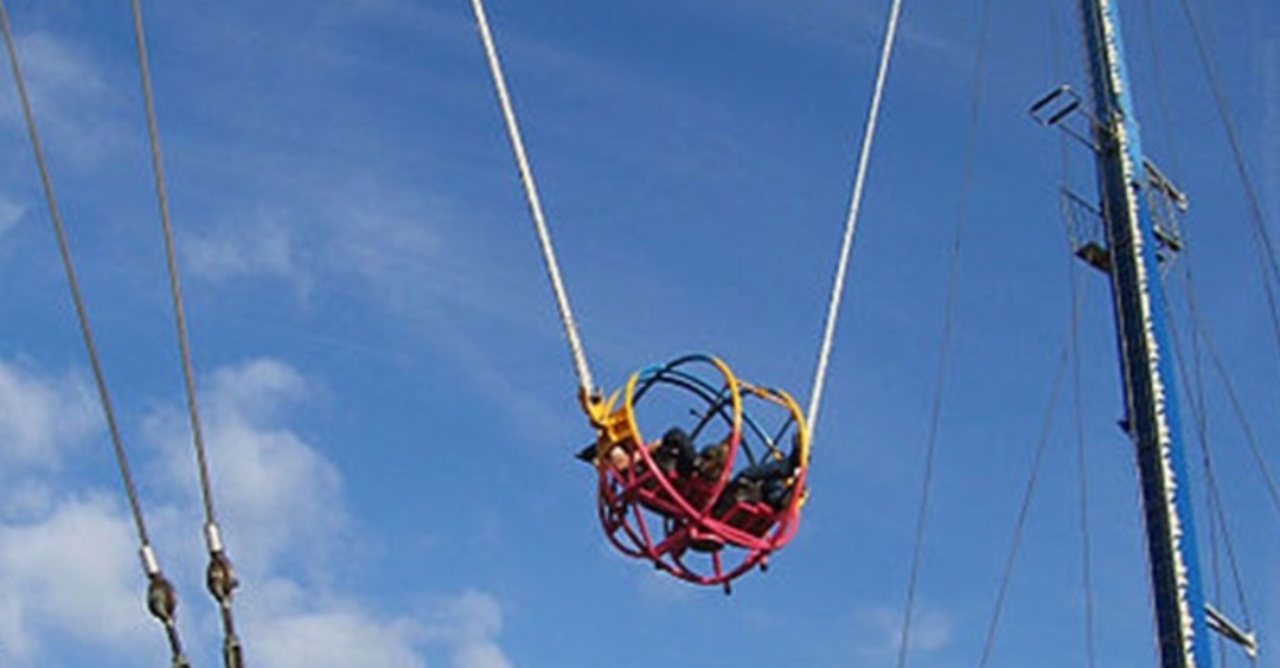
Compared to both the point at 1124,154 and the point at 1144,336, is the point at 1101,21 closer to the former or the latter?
the point at 1124,154

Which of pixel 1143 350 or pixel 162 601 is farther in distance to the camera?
pixel 1143 350

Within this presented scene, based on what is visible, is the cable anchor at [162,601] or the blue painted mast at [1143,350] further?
the blue painted mast at [1143,350]

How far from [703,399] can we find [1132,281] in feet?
32.5

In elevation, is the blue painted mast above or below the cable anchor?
above

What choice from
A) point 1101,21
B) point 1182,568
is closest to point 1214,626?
point 1182,568

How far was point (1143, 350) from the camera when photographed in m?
20.3

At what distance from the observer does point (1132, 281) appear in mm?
20953

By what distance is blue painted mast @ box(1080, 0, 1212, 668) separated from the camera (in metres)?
18.8

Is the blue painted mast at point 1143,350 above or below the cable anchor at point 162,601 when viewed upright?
above

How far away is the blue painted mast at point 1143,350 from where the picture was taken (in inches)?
738

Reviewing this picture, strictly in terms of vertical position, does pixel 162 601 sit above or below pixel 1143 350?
below

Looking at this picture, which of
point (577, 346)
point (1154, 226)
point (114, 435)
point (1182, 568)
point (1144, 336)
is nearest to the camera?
point (114, 435)

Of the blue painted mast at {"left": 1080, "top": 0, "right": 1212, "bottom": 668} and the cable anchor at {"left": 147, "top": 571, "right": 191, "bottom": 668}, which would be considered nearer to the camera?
the cable anchor at {"left": 147, "top": 571, "right": 191, "bottom": 668}

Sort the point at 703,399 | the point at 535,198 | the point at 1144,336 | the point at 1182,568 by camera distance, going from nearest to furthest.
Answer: the point at 535,198 < the point at 703,399 < the point at 1182,568 < the point at 1144,336
